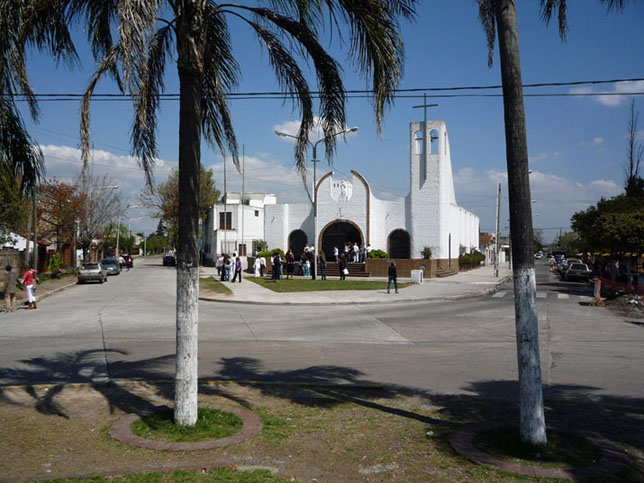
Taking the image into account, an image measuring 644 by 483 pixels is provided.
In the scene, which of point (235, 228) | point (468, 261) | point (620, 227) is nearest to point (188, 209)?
point (620, 227)

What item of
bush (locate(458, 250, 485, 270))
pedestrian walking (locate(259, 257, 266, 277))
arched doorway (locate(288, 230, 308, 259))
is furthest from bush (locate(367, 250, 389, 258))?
bush (locate(458, 250, 485, 270))

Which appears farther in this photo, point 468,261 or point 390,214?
point 468,261

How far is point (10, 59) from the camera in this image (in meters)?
5.38

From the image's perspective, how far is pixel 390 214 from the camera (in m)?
42.5

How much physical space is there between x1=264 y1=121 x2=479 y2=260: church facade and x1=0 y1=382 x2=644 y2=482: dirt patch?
3182cm

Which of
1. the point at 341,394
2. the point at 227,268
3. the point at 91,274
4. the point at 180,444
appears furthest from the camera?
the point at 91,274

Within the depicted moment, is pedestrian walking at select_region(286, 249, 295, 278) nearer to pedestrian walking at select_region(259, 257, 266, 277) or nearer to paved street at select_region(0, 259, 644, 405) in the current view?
pedestrian walking at select_region(259, 257, 266, 277)

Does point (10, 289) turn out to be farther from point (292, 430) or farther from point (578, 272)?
point (578, 272)

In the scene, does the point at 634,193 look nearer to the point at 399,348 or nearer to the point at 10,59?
the point at 399,348

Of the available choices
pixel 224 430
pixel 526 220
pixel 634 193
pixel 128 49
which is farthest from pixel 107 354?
pixel 634 193

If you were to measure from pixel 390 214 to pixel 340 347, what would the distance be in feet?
104

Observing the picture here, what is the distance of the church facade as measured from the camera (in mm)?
40219

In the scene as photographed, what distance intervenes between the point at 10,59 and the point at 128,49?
5.10ft

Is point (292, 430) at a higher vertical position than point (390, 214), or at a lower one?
lower
